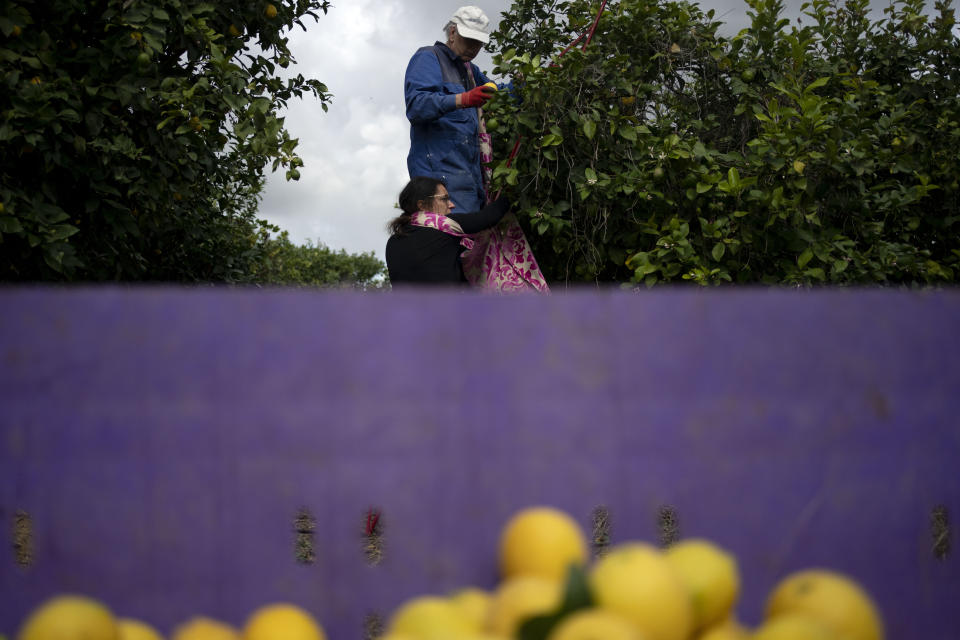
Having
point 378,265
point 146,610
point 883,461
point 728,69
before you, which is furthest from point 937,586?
point 378,265

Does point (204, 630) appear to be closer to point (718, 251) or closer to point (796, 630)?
point (796, 630)

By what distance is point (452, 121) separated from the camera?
3.43 meters

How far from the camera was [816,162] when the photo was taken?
3.07 metres

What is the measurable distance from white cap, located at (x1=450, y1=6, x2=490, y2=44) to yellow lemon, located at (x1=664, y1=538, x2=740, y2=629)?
9.08 ft

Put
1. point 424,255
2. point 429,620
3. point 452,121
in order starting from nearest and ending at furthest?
point 429,620, point 424,255, point 452,121

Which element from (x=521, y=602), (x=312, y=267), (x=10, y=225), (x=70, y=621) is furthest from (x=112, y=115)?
(x=312, y=267)

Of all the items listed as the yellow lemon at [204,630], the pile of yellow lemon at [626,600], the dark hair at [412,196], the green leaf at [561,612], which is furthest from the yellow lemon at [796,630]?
the dark hair at [412,196]

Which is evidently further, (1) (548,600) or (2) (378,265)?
(2) (378,265)

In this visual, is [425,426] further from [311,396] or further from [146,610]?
[146,610]

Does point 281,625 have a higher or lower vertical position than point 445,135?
lower

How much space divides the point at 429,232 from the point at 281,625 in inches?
86.6

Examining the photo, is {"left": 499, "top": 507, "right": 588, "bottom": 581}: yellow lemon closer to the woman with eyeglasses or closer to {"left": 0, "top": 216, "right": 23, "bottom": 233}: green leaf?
the woman with eyeglasses

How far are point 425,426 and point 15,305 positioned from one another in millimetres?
610

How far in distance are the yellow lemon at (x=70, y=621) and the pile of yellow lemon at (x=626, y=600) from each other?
0.38 m
